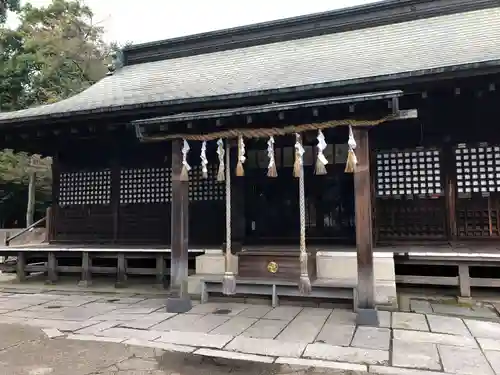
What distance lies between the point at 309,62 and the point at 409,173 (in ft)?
11.2

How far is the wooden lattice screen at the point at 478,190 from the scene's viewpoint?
732cm

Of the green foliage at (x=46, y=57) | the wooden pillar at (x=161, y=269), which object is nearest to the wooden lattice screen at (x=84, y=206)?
the wooden pillar at (x=161, y=269)

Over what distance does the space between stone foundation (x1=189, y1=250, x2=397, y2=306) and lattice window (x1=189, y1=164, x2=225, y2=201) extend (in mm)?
1745

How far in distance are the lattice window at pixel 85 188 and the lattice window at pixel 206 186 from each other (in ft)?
8.08

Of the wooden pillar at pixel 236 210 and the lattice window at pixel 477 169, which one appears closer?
the lattice window at pixel 477 169

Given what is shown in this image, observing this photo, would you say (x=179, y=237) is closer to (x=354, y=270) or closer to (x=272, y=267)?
(x=272, y=267)

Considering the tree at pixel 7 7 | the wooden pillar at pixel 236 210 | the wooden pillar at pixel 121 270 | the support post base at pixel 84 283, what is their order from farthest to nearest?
the tree at pixel 7 7 < the support post base at pixel 84 283 < the wooden pillar at pixel 121 270 < the wooden pillar at pixel 236 210

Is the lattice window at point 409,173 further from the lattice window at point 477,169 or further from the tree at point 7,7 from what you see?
the tree at point 7,7

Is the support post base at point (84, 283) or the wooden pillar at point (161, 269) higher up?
the wooden pillar at point (161, 269)

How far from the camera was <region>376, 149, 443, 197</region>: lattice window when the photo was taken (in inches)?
301

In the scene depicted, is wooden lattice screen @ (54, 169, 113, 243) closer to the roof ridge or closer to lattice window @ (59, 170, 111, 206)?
lattice window @ (59, 170, 111, 206)

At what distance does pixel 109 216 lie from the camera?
32.6ft

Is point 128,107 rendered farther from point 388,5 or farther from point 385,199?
point 388,5

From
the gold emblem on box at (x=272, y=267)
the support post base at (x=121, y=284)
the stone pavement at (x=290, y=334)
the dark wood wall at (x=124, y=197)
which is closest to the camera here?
the stone pavement at (x=290, y=334)
